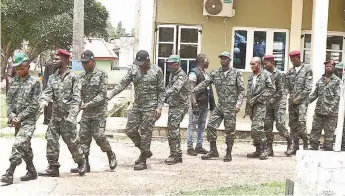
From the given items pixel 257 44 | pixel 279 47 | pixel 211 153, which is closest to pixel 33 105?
pixel 211 153

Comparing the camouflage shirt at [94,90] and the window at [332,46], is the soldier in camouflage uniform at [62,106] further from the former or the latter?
the window at [332,46]

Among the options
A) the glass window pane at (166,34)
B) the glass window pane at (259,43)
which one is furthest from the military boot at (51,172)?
the glass window pane at (259,43)

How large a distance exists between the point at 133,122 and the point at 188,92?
1.30 m

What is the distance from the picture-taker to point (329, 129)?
32.6 feet

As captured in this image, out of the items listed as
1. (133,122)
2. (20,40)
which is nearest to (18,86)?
(133,122)

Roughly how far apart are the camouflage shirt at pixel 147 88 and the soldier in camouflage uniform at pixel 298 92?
2.78 metres

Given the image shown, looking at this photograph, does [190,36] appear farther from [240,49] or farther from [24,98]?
[24,98]

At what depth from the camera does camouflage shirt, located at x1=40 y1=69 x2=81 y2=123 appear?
7.94 meters

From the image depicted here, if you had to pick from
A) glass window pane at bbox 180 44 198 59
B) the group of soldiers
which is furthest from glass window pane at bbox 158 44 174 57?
the group of soldiers

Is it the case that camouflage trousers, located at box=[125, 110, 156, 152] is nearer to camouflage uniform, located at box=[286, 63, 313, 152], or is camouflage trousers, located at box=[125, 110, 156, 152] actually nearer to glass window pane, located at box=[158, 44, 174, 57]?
camouflage uniform, located at box=[286, 63, 313, 152]

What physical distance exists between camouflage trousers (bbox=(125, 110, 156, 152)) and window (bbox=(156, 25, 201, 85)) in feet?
23.1

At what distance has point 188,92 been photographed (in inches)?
380

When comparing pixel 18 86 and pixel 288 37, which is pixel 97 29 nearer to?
pixel 288 37

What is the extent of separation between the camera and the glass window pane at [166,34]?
1582cm
